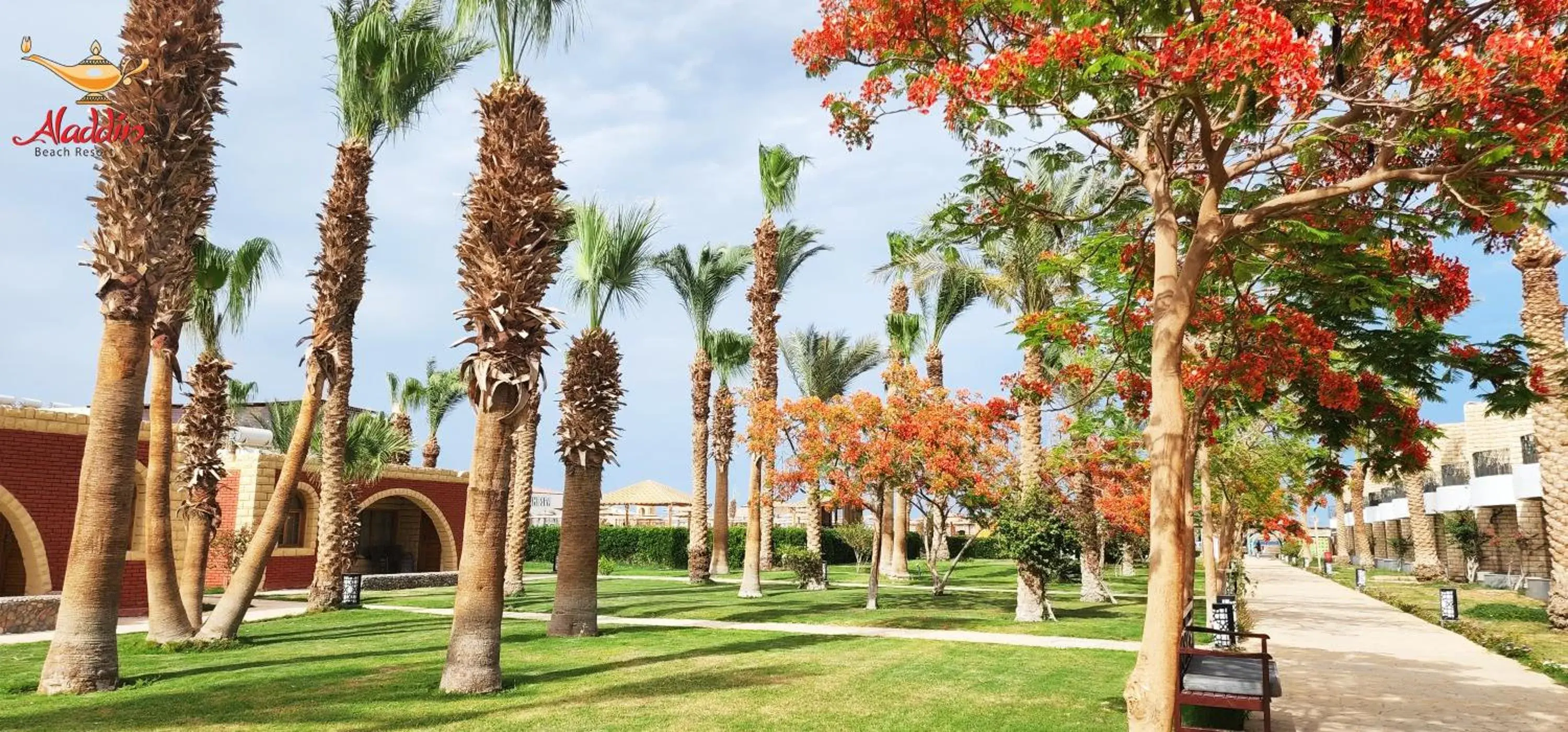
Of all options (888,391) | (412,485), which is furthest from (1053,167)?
(412,485)

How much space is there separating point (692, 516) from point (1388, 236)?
994 inches

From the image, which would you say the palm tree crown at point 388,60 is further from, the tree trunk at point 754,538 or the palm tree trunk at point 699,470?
the palm tree trunk at point 699,470

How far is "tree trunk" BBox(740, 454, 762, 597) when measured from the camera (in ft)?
79.5

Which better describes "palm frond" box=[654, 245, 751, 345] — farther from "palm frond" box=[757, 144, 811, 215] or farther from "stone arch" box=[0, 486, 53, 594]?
"stone arch" box=[0, 486, 53, 594]

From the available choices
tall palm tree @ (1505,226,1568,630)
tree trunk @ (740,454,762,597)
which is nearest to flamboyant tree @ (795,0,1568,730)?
tall palm tree @ (1505,226,1568,630)

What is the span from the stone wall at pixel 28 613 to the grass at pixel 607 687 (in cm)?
262

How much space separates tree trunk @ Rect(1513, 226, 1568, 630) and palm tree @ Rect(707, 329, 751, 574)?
19.4m

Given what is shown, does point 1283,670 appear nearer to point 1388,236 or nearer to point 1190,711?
point 1190,711

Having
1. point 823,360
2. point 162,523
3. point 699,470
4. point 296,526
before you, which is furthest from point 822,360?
point 162,523

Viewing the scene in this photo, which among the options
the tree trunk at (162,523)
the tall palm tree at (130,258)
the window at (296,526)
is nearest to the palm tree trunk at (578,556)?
the tree trunk at (162,523)

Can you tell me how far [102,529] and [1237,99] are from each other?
11647 mm

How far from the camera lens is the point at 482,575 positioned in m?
10.5

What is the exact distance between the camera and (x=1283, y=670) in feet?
44.3

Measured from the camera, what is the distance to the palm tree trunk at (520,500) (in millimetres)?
25281
